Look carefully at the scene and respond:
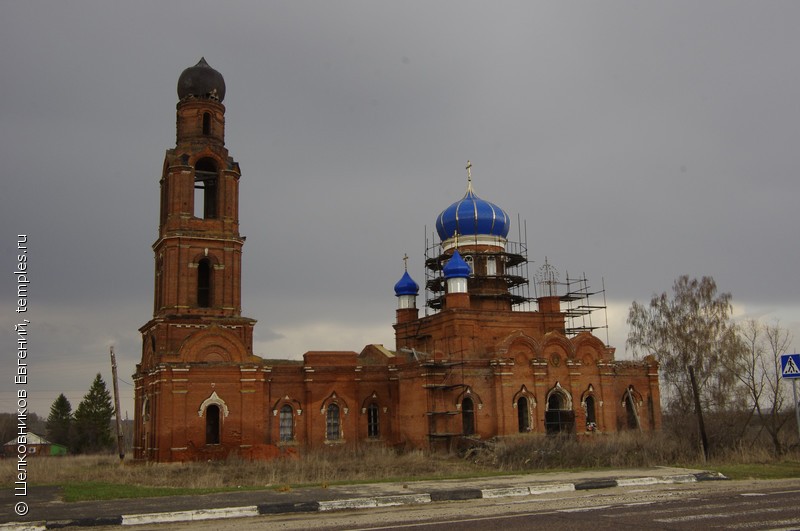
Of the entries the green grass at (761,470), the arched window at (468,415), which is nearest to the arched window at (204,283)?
the arched window at (468,415)

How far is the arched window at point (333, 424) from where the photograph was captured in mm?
32594

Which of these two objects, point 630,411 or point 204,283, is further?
point 630,411

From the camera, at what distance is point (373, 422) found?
3372cm

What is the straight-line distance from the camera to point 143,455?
30.4m

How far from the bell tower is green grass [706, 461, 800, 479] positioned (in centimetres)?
1826

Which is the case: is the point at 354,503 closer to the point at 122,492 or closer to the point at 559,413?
the point at 122,492

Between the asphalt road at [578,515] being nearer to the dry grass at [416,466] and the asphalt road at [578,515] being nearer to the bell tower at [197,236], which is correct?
the dry grass at [416,466]

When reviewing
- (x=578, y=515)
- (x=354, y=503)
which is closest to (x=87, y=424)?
(x=354, y=503)

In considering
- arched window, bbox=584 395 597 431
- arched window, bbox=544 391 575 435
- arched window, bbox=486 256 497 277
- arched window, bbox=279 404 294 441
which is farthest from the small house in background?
arched window, bbox=584 395 597 431

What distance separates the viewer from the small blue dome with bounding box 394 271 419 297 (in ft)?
129

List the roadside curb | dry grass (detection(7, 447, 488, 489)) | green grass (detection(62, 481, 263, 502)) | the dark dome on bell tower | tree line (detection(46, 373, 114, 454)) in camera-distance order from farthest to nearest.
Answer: tree line (detection(46, 373, 114, 454)), the dark dome on bell tower, dry grass (detection(7, 447, 488, 489)), green grass (detection(62, 481, 263, 502)), the roadside curb

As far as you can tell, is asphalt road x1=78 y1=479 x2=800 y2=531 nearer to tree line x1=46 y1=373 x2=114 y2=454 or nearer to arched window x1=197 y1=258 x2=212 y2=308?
arched window x1=197 y1=258 x2=212 y2=308

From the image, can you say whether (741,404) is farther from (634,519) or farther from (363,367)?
(634,519)

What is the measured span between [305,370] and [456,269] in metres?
8.31
